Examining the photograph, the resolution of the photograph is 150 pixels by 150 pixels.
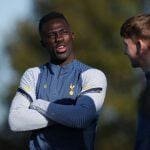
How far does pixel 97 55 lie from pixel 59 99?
1554cm

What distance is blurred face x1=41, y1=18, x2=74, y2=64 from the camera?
468 centimetres

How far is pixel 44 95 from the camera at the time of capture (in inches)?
182

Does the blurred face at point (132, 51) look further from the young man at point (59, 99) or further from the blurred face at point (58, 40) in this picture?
the blurred face at point (58, 40)

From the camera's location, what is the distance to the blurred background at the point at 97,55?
19141 millimetres

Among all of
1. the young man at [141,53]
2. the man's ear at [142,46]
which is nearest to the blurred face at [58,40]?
the young man at [141,53]

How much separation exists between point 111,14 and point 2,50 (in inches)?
130

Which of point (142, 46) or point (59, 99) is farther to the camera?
point (59, 99)

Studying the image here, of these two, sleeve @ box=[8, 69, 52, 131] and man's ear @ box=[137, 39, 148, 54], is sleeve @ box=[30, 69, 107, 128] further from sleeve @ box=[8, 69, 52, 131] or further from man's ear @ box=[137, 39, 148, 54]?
man's ear @ box=[137, 39, 148, 54]

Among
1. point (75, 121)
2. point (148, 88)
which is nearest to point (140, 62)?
point (148, 88)

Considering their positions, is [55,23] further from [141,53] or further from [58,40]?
[141,53]

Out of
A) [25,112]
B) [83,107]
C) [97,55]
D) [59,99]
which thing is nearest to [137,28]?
[83,107]

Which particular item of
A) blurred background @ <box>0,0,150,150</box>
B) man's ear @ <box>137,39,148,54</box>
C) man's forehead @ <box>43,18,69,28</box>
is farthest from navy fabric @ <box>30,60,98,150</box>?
blurred background @ <box>0,0,150,150</box>

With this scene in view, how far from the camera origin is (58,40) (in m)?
4.69

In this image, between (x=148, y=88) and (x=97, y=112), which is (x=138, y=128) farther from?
(x=97, y=112)
